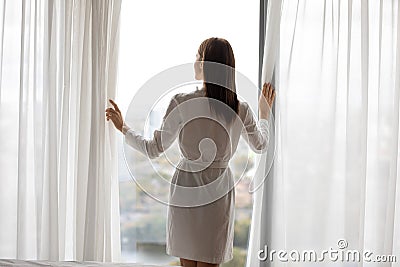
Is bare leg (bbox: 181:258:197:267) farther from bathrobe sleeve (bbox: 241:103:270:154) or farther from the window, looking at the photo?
bathrobe sleeve (bbox: 241:103:270:154)

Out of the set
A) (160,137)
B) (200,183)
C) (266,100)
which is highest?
(266,100)

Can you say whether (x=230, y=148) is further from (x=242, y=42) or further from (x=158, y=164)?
(x=242, y=42)

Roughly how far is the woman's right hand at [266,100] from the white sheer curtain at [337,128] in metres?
0.04

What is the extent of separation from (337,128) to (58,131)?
129cm

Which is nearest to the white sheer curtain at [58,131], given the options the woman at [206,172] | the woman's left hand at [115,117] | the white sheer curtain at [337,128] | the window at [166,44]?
the woman's left hand at [115,117]

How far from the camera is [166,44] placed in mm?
3096

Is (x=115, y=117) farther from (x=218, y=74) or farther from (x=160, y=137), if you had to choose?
(x=218, y=74)

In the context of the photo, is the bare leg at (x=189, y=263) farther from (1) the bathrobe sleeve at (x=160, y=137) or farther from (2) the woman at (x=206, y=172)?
(1) the bathrobe sleeve at (x=160, y=137)

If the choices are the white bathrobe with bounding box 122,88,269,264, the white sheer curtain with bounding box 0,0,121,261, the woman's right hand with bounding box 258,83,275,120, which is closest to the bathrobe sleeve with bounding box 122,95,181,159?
the white bathrobe with bounding box 122,88,269,264

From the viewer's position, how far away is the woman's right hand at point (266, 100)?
2.92 m

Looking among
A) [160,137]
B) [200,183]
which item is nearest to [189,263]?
[200,183]

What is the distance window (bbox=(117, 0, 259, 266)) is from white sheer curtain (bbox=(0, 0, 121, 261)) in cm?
16

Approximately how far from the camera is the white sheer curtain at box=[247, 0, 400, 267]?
286 centimetres

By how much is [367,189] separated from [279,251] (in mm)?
501
